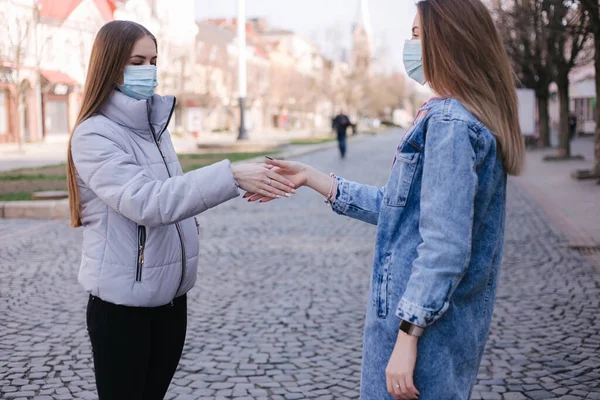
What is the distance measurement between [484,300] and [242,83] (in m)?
30.8

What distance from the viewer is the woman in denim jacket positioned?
1903 millimetres

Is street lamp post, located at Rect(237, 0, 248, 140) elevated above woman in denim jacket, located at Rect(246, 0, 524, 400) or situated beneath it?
elevated above

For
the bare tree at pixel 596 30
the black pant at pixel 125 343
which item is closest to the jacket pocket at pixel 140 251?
the black pant at pixel 125 343

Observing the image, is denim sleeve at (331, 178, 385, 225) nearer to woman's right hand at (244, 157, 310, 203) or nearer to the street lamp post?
woman's right hand at (244, 157, 310, 203)

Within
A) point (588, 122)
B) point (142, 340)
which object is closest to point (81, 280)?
point (142, 340)

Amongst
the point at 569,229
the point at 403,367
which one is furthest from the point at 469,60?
the point at 569,229

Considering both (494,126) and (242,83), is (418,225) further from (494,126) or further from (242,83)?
(242,83)

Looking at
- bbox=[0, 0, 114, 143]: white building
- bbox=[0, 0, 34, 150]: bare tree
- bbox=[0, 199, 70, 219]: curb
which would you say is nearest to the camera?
bbox=[0, 199, 70, 219]: curb

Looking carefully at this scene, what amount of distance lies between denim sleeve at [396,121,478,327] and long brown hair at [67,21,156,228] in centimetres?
127

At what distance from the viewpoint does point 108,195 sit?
8.05ft

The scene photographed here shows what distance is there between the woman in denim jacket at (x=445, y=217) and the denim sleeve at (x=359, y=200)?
1.53 feet

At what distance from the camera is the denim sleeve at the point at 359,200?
8.43 ft

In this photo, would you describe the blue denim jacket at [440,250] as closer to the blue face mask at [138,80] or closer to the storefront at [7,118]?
the blue face mask at [138,80]

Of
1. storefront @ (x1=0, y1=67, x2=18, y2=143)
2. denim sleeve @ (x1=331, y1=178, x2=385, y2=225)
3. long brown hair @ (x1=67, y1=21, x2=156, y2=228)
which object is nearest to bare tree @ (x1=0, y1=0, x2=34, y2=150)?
storefront @ (x1=0, y1=67, x2=18, y2=143)
